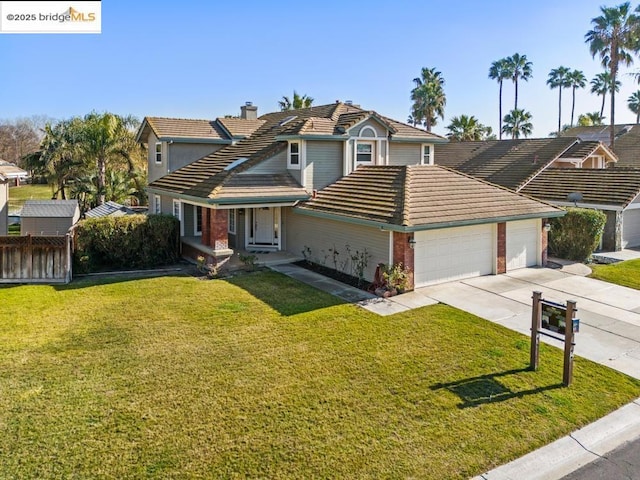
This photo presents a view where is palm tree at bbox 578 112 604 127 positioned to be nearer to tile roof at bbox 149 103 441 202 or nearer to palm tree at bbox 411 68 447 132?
palm tree at bbox 411 68 447 132

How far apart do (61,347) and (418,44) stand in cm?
1891

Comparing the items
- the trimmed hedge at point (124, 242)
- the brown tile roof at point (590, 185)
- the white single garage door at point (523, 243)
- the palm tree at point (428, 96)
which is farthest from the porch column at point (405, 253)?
the palm tree at point (428, 96)

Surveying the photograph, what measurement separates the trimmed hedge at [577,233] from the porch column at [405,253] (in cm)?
843

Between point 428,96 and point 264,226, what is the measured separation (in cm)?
3695

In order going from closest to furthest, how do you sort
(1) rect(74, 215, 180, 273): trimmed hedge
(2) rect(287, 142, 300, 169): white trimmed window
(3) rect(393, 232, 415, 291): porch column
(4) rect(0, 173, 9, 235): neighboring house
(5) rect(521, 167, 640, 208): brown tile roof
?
(3) rect(393, 232, 415, 291): porch column
(1) rect(74, 215, 180, 273): trimmed hedge
(2) rect(287, 142, 300, 169): white trimmed window
(4) rect(0, 173, 9, 235): neighboring house
(5) rect(521, 167, 640, 208): brown tile roof

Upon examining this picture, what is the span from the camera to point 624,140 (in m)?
44.0

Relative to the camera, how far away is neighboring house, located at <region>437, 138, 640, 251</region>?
2111cm

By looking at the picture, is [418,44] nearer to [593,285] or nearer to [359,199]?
[359,199]

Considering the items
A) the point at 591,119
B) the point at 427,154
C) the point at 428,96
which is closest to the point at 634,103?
the point at 591,119

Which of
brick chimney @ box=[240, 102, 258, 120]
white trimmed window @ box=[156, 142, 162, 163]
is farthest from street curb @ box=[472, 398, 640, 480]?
brick chimney @ box=[240, 102, 258, 120]

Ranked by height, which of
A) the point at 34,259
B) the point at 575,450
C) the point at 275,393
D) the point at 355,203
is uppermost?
the point at 355,203

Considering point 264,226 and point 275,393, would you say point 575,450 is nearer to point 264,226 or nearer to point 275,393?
point 275,393

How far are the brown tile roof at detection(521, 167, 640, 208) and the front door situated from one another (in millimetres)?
13554

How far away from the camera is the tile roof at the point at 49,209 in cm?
2006
